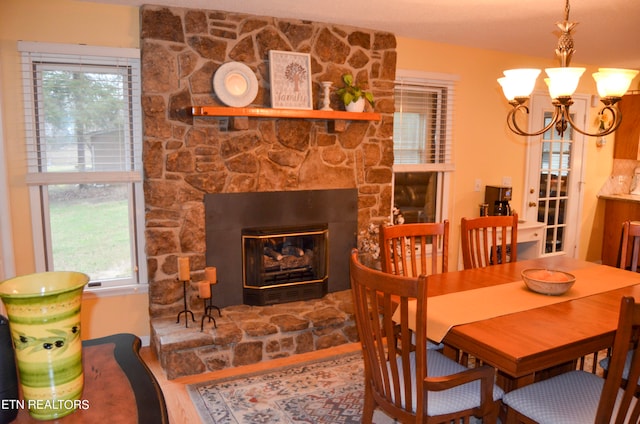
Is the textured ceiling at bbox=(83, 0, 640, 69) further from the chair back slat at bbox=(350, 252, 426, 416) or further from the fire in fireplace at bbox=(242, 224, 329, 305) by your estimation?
the chair back slat at bbox=(350, 252, 426, 416)

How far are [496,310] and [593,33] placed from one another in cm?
309

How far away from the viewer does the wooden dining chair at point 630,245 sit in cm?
288

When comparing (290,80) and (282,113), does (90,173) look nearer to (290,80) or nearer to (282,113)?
(282,113)

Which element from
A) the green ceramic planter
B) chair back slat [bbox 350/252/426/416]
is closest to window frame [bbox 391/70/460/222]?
chair back slat [bbox 350/252/426/416]

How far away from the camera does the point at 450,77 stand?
4.51 metres

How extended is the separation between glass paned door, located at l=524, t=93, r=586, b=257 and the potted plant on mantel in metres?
2.27

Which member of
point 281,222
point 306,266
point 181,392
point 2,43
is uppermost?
point 2,43

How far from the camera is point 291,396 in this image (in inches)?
112

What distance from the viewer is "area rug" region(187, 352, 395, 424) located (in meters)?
2.61

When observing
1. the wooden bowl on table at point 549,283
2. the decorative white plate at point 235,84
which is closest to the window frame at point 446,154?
the decorative white plate at point 235,84

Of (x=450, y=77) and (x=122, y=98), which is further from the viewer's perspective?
(x=450, y=77)

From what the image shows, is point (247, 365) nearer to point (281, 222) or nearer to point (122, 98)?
point (281, 222)

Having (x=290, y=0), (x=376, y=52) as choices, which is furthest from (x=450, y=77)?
(x=290, y=0)

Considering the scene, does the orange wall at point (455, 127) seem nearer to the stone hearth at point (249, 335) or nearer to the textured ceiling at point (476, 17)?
the textured ceiling at point (476, 17)
